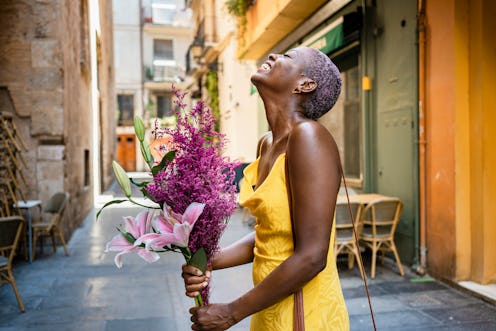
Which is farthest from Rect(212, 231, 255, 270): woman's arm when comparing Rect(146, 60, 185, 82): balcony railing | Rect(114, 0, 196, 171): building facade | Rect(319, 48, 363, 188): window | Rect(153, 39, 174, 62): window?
Rect(153, 39, 174, 62): window

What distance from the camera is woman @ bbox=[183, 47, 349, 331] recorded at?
3.93 ft

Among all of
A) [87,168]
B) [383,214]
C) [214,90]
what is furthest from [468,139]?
[214,90]

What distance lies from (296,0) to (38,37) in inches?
182

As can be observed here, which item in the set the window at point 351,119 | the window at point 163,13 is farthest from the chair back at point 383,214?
the window at point 163,13

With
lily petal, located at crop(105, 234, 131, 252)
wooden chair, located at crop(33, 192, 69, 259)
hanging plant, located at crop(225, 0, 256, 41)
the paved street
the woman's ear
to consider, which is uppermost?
hanging plant, located at crop(225, 0, 256, 41)

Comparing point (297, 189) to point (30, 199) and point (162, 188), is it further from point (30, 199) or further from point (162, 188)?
point (30, 199)

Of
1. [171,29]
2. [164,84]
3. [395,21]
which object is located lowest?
[395,21]

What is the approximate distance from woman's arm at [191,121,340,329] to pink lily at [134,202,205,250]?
0.23 m

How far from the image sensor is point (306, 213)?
119 cm

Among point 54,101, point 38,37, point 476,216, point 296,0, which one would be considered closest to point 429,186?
point 476,216

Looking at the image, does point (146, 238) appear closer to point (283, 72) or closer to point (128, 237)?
point (128, 237)

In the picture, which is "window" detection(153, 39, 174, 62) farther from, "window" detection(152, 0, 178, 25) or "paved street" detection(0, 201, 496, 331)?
"paved street" detection(0, 201, 496, 331)

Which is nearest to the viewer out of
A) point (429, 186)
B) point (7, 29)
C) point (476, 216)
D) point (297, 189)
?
point (297, 189)

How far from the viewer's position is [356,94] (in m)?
8.16
